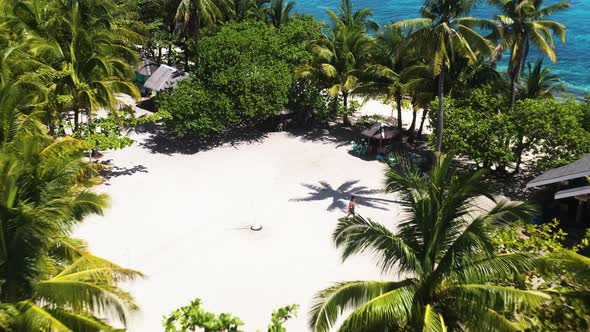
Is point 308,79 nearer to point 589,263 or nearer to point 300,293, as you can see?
point 300,293

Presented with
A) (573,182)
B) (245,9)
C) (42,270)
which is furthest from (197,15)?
(42,270)

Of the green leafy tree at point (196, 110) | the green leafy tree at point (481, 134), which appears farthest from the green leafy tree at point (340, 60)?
Result: the green leafy tree at point (481, 134)

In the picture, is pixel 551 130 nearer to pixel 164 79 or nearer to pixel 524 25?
pixel 524 25

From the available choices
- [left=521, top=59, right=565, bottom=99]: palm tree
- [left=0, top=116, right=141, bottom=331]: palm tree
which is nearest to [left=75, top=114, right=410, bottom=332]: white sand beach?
[left=0, top=116, right=141, bottom=331]: palm tree

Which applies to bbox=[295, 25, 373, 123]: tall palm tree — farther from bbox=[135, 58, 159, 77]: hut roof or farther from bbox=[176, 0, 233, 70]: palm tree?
bbox=[135, 58, 159, 77]: hut roof

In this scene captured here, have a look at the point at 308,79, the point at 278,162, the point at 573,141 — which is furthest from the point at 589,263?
the point at 308,79

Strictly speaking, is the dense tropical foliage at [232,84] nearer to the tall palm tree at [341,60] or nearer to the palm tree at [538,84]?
the tall palm tree at [341,60]
